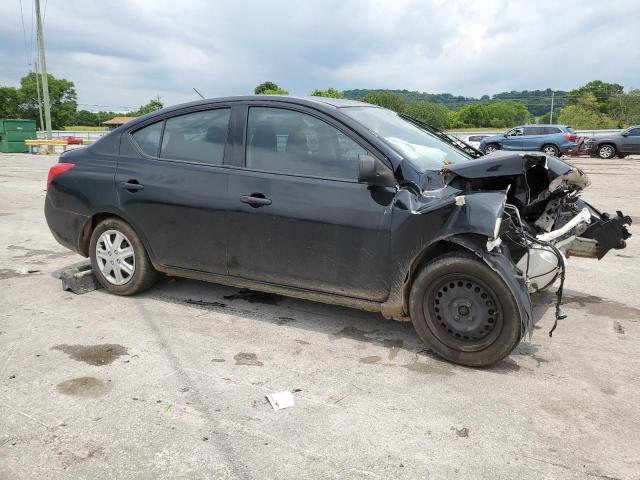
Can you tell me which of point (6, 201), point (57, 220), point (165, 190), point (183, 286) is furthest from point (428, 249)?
point (6, 201)

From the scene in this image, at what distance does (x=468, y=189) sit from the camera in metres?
3.74

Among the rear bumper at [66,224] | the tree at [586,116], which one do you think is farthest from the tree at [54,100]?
the rear bumper at [66,224]

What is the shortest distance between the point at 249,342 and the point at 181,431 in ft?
3.95

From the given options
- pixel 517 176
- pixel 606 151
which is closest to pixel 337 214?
pixel 517 176

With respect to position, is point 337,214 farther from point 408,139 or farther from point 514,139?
point 514,139

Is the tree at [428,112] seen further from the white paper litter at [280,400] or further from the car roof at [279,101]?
the white paper litter at [280,400]

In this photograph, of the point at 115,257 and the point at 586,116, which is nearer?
the point at 115,257

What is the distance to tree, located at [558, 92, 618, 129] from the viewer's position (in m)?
68.2

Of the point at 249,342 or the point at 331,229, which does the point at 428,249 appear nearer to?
the point at 331,229

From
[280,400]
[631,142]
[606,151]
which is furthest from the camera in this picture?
[606,151]

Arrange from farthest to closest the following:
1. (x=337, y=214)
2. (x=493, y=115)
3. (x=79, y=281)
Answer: (x=493, y=115), (x=79, y=281), (x=337, y=214)

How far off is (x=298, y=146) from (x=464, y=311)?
1.68 metres

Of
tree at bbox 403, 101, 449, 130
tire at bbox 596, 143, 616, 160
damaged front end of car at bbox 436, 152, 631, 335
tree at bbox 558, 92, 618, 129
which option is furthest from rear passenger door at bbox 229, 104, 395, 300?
tree at bbox 558, 92, 618, 129

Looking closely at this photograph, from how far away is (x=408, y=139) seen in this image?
4.24 meters
